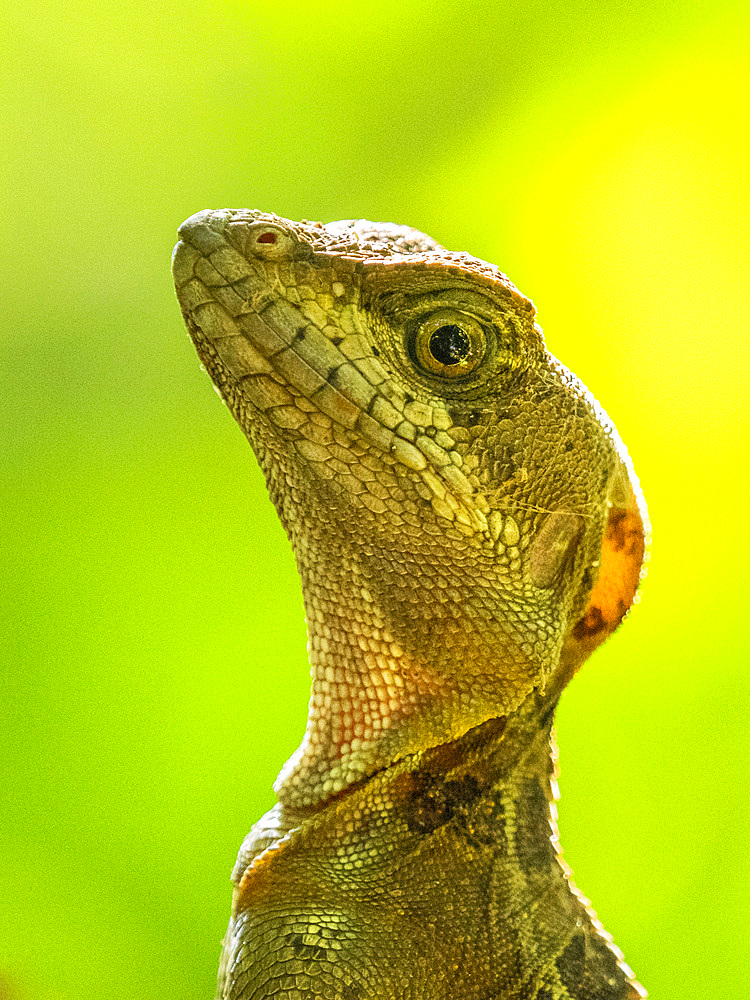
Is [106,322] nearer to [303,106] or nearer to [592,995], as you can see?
[303,106]

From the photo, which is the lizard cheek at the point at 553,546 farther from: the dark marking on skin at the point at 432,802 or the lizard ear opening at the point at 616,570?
the dark marking on skin at the point at 432,802

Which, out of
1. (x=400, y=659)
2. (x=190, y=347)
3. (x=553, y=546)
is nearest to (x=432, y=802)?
(x=400, y=659)

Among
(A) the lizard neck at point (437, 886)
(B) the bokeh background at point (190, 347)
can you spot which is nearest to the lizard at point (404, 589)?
(A) the lizard neck at point (437, 886)

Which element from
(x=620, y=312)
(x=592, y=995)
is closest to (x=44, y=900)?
(x=592, y=995)

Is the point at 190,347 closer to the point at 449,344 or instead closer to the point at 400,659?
the point at 449,344

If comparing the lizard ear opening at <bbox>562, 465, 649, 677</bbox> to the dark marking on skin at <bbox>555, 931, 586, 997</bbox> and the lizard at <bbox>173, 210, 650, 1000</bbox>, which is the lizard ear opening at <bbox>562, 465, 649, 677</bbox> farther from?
the dark marking on skin at <bbox>555, 931, 586, 997</bbox>

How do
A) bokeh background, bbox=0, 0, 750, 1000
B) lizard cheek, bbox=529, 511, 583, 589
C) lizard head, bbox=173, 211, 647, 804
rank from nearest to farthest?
1. lizard head, bbox=173, 211, 647, 804
2. lizard cheek, bbox=529, 511, 583, 589
3. bokeh background, bbox=0, 0, 750, 1000

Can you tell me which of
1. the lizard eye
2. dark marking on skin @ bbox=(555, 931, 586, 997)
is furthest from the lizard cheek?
dark marking on skin @ bbox=(555, 931, 586, 997)
